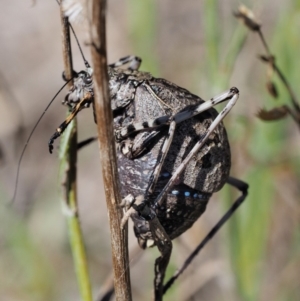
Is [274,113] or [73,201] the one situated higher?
[274,113]

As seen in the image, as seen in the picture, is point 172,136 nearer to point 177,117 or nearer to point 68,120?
point 177,117

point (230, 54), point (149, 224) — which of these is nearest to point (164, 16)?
point (230, 54)

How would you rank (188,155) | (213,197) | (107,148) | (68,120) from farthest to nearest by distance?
(213,197) → (188,155) → (68,120) → (107,148)

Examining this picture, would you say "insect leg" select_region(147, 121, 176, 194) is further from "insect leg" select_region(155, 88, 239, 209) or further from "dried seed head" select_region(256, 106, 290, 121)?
"dried seed head" select_region(256, 106, 290, 121)

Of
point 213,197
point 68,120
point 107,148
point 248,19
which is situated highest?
point 248,19

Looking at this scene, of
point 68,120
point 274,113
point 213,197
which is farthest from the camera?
point 213,197

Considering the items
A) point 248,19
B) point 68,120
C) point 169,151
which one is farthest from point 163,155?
point 248,19

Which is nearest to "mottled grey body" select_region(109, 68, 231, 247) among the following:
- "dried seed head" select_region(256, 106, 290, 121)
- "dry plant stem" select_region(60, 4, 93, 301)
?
"dry plant stem" select_region(60, 4, 93, 301)
